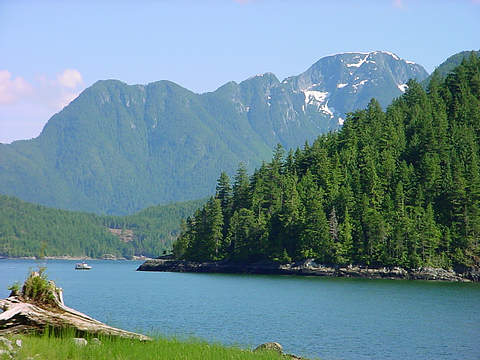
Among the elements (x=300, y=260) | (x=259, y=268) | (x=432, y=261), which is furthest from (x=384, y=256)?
(x=259, y=268)

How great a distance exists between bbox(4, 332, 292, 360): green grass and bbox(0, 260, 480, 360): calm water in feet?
39.6

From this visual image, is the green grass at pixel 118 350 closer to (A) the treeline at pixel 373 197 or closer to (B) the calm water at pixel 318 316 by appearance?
(B) the calm water at pixel 318 316

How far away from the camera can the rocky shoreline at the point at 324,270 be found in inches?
4828

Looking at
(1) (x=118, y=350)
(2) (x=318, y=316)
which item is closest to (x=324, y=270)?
(2) (x=318, y=316)

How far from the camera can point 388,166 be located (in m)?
147

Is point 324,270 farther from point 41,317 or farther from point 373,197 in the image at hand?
point 41,317

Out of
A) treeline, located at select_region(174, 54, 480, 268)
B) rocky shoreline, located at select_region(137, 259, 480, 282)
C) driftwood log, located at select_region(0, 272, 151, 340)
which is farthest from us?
treeline, located at select_region(174, 54, 480, 268)

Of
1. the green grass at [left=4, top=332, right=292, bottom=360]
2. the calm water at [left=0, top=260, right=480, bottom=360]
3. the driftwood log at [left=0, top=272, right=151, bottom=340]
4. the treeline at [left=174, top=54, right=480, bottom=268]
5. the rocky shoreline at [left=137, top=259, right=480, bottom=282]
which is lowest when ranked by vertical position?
the calm water at [left=0, top=260, right=480, bottom=360]

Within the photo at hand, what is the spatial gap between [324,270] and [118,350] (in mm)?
112782

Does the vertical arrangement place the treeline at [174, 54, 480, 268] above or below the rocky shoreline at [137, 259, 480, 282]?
above

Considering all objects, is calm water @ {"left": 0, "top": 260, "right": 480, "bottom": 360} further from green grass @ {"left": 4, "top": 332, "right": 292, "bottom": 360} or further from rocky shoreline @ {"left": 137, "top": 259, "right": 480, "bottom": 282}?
rocky shoreline @ {"left": 137, "top": 259, "right": 480, "bottom": 282}

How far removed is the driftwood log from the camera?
24266 millimetres

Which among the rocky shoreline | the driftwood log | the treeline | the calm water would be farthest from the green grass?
the treeline

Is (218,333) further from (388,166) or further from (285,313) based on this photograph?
(388,166)
